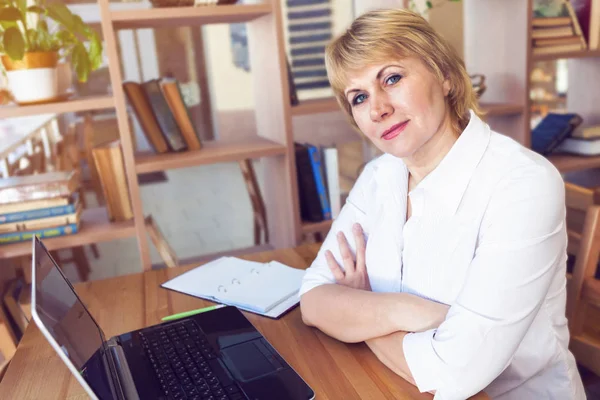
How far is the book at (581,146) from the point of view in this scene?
2.40m

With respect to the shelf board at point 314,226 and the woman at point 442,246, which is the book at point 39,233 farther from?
the woman at point 442,246

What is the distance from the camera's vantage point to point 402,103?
110 centimetres

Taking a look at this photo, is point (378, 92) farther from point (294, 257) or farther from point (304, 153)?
point (304, 153)

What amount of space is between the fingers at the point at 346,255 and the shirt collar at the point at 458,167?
0.24m

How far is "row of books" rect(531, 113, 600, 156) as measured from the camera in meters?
2.40

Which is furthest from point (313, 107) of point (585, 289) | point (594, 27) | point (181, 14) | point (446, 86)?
point (594, 27)

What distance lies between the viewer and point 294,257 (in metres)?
1.67

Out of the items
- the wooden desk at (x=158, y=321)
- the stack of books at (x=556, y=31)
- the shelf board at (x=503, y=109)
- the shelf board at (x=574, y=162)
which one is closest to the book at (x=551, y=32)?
the stack of books at (x=556, y=31)

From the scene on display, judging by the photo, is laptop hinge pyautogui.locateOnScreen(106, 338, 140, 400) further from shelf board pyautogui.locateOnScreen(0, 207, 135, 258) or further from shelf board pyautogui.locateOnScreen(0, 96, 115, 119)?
shelf board pyautogui.locateOnScreen(0, 96, 115, 119)

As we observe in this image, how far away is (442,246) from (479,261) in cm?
15

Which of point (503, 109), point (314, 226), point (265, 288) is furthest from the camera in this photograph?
point (503, 109)

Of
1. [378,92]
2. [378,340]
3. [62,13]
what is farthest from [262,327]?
[62,13]

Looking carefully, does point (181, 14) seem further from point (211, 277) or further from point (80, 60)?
point (211, 277)

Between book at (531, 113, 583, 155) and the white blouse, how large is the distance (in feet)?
4.58
